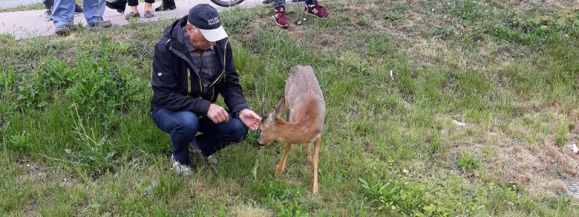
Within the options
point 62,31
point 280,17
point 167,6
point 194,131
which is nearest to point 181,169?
point 194,131

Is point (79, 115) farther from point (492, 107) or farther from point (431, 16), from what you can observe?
point (431, 16)

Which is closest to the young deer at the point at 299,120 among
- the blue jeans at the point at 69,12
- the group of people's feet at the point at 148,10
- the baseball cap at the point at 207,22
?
the baseball cap at the point at 207,22

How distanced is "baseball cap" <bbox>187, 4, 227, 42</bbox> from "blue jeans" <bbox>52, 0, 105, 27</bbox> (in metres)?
2.95

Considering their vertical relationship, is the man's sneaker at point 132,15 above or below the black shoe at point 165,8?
above

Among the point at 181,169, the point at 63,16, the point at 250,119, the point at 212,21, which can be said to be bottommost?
the point at 181,169

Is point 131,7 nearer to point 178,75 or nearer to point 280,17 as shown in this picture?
point 280,17

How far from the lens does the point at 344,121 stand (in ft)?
19.2

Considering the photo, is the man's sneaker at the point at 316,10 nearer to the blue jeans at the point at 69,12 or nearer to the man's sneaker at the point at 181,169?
the blue jeans at the point at 69,12

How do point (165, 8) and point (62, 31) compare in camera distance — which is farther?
point (165, 8)

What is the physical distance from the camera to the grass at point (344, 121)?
4.58 metres

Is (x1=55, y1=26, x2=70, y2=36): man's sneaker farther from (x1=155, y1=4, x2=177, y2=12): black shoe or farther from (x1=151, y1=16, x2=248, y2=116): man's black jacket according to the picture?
(x1=151, y1=16, x2=248, y2=116): man's black jacket

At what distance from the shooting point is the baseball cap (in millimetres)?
4145

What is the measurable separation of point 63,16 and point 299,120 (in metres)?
3.59

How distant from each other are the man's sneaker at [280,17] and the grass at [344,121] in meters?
0.10
